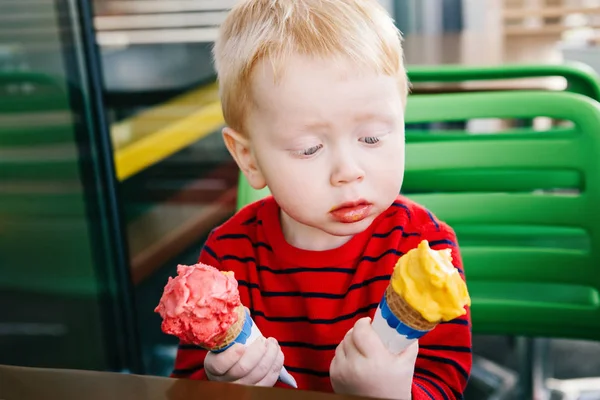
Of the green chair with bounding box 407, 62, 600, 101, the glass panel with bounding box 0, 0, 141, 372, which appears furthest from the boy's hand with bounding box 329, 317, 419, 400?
the glass panel with bounding box 0, 0, 141, 372

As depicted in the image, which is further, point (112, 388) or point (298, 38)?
point (298, 38)

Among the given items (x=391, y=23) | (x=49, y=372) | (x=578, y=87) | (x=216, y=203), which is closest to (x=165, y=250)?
(x=216, y=203)

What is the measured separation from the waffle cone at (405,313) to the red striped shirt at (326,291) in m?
0.26

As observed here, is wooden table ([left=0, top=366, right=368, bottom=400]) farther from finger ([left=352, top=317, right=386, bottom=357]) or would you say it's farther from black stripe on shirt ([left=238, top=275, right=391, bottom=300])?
black stripe on shirt ([left=238, top=275, right=391, bottom=300])

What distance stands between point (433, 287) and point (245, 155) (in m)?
0.38

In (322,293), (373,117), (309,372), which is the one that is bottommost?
(309,372)

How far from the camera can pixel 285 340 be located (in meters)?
0.87

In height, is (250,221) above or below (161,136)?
above

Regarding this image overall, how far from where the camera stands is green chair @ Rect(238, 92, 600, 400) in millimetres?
1143

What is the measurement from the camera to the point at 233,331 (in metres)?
0.63

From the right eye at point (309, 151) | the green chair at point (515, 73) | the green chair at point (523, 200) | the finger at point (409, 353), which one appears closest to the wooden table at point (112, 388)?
the finger at point (409, 353)

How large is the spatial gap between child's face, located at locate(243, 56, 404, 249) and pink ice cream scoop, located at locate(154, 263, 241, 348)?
0.56 feet

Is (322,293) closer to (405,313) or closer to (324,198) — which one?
(324,198)

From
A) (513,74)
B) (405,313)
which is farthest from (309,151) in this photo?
(513,74)
